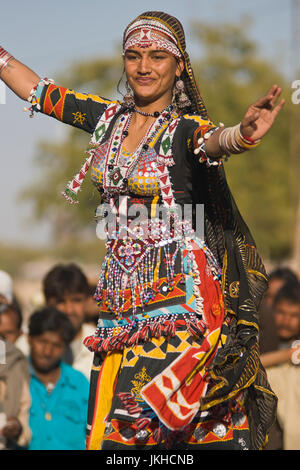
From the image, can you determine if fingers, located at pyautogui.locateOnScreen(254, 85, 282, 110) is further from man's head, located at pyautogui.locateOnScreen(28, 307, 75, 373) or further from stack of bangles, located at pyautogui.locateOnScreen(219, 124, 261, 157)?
man's head, located at pyautogui.locateOnScreen(28, 307, 75, 373)

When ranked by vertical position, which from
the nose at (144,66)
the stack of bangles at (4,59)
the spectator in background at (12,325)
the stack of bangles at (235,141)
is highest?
the stack of bangles at (4,59)

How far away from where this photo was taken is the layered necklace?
4.13 m

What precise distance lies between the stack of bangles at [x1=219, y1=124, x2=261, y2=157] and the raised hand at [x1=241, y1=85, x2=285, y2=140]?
0.02m

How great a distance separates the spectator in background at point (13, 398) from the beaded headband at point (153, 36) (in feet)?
10.3

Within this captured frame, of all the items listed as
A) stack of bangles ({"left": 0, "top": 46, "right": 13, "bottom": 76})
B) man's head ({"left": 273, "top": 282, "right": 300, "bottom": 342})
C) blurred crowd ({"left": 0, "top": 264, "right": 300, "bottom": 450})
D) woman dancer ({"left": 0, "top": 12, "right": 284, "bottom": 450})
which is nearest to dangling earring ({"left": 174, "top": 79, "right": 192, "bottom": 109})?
woman dancer ({"left": 0, "top": 12, "right": 284, "bottom": 450})

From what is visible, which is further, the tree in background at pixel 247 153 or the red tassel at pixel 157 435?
the tree in background at pixel 247 153

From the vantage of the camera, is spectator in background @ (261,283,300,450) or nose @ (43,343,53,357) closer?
spectator in background @ (261,283,300,450)

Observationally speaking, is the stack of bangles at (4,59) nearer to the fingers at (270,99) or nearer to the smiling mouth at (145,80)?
the smiling mouth at (145,80)

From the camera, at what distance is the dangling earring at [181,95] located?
14.1ft

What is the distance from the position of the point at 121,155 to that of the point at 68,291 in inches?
142

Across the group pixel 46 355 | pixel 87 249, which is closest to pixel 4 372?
pixel 46 355

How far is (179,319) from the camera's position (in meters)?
4.02

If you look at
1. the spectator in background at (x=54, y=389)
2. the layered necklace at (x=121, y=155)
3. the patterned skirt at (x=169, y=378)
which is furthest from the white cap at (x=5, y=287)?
the layered necklace at (x=121, y=155)

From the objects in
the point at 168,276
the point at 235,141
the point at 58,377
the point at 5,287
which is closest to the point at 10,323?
the point at 5,287
